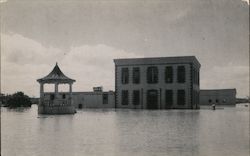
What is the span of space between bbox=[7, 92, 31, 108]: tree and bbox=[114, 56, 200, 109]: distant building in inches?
618

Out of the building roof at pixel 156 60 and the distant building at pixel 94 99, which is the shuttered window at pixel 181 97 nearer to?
the building roof at pixel 156 60

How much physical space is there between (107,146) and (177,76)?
33346 mm

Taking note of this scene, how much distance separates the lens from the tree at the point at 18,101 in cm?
5034

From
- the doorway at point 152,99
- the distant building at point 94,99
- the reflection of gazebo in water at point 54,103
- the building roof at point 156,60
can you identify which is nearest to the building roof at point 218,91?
the distant building at point 94,99

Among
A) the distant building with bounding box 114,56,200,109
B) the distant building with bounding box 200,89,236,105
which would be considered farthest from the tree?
the distant building with bounding box 200,89,236,105

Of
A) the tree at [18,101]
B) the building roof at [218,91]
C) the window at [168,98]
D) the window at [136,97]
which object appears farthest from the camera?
the building roof at [218,91]

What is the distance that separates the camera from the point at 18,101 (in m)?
51.9

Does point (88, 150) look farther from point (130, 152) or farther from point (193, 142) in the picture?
point (193, 142)

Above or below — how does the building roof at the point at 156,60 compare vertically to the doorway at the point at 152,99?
above

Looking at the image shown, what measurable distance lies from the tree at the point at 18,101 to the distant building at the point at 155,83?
1570 centimetres

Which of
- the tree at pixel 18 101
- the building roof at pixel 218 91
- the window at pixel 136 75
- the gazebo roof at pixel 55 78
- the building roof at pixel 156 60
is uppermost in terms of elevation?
the building roof at pixel 156 60

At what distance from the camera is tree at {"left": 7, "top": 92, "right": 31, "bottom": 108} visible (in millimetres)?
50344

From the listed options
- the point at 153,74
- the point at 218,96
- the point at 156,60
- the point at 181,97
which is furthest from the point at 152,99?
the point at 218,96

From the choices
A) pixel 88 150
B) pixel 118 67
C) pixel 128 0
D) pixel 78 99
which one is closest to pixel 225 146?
pixel 88 150
